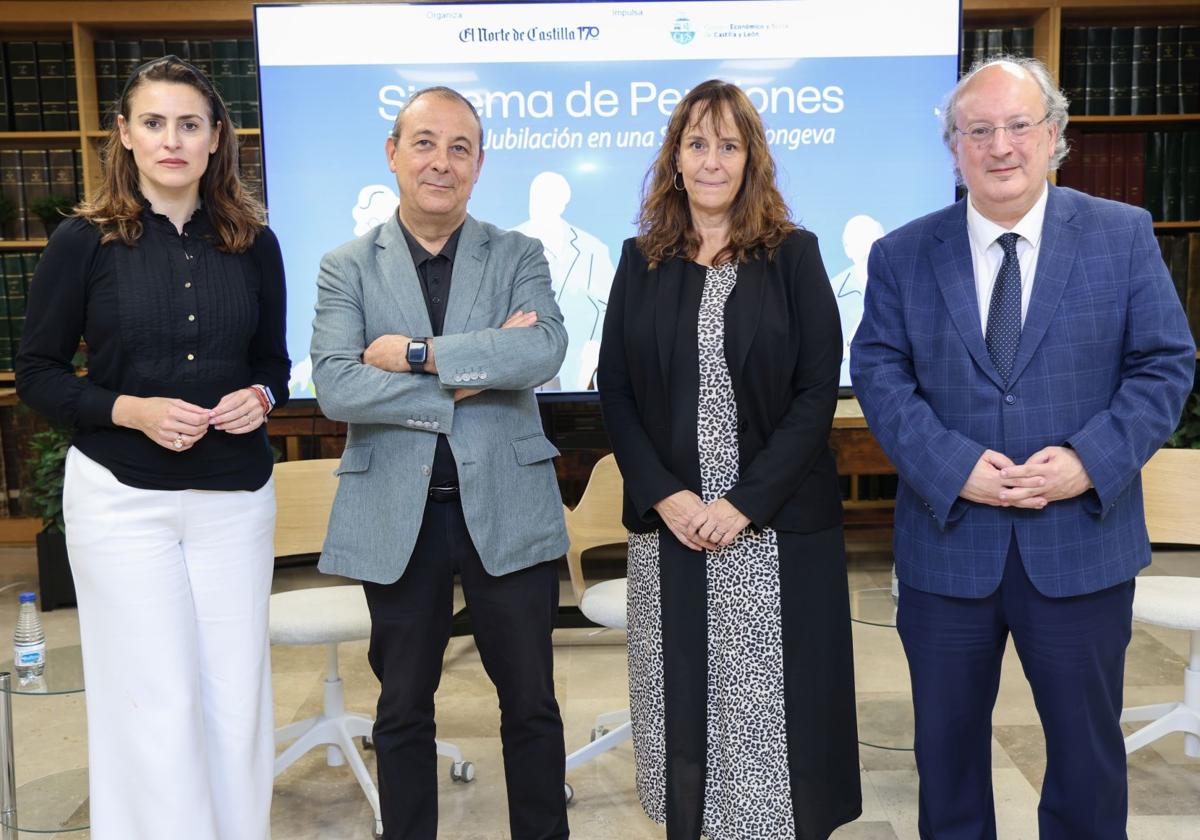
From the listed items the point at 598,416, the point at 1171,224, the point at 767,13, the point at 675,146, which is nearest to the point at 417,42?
Result: the point at 767,13

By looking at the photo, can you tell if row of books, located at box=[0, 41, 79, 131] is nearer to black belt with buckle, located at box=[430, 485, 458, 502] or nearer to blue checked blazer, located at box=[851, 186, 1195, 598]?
black belt with buckle, located at box=[430, 485, 458, 502]

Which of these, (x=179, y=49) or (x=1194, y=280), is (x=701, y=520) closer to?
(x=1194, y=280)

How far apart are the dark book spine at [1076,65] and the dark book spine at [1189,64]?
449mm

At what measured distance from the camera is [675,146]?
2.26 m

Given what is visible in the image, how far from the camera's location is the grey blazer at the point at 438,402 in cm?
219

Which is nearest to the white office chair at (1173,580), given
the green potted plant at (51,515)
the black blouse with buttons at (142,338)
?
the black blouse with buttons at (142,338)

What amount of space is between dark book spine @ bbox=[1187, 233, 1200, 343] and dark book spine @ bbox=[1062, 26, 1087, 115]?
0.82 m

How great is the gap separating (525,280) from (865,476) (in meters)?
3.76

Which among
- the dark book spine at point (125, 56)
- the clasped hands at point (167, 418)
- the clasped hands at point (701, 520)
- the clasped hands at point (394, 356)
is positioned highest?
the dark book spine at point (125, 56)

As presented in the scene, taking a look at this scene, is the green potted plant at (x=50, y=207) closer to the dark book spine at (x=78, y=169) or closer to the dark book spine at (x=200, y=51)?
the dark book spine at (x=78, y=169)

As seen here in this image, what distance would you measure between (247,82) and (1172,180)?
4.42m

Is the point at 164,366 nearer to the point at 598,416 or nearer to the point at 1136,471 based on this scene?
the point at 1136,471

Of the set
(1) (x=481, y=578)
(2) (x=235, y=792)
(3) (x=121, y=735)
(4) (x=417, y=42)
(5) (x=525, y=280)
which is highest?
(4) (x=417, y=42)

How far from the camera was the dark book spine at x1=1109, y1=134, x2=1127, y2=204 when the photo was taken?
529 centimetres
